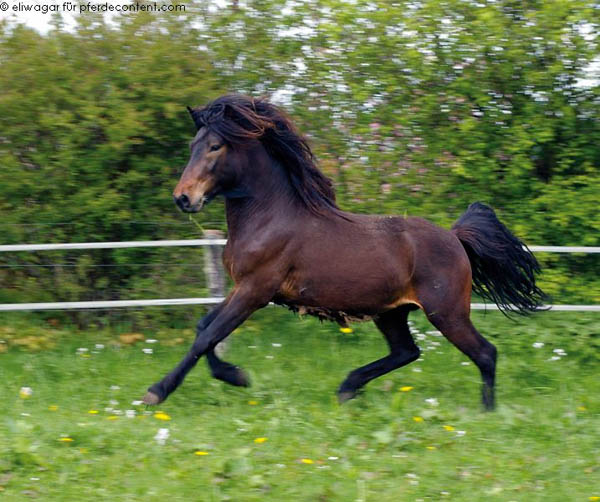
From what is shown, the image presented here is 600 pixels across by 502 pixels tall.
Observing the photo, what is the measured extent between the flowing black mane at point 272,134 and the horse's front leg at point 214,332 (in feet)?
2.60

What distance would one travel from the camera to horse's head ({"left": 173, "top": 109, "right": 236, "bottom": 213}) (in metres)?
5.66

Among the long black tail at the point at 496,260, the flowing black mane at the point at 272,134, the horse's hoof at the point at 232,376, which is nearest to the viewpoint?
the flowing black mane at the point at 272,134

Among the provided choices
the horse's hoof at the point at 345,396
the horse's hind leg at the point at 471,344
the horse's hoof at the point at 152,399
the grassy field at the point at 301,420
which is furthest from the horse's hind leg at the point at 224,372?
the horse's hind leg at the point at 471,344

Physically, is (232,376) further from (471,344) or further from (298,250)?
(471,344)

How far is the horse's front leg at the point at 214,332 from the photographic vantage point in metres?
5.75

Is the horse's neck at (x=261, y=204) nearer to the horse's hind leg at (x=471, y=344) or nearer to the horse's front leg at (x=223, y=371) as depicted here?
the horse's front leg at (x=223, y=371)

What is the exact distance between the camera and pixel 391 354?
6422 millimetres

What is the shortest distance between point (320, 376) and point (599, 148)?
4127 millimetres

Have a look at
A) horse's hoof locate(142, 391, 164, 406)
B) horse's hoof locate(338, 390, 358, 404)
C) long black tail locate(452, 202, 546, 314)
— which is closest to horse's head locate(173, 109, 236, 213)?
horse's hoof locate(142, 391, 164, 406)

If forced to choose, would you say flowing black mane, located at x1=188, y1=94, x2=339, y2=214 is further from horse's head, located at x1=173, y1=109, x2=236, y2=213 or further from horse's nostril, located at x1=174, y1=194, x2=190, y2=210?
horse's nostril, located at x1=174, y1=194, x2=190, y2=210

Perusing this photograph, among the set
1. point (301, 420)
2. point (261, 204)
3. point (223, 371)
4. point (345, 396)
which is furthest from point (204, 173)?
point (345, 396)

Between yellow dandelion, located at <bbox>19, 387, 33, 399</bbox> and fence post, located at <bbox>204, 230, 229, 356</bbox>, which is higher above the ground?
fence post, located at <bbox>204, 230, 229, 356</bbox>

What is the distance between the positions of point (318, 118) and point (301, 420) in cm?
402

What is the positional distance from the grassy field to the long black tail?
0.77 metres
